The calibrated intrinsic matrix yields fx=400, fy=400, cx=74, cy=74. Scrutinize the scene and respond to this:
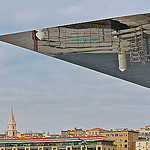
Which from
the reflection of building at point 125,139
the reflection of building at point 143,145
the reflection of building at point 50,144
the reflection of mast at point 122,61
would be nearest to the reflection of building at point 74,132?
the reflection of building at point 125,139

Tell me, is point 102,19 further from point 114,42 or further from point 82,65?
point 82,65

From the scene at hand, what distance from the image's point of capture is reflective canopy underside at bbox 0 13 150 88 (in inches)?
300

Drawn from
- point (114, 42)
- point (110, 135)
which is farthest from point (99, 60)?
point (110, 135)

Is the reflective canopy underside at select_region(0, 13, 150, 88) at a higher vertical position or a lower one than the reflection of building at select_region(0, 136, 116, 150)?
higher

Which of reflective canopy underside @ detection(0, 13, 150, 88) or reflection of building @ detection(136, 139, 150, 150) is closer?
reflective canopy underside @ detection(0, 13, 150, 88)

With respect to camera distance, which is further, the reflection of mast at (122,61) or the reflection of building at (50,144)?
the reflection of building at (50,144)

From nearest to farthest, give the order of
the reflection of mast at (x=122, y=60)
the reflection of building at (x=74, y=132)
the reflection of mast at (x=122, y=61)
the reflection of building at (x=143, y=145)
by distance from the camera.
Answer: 1. the reflection of mast at (x=122, y=60)
2. the reflection of mast at (x=122, y=61)
3. the reflection of building at (x=143, y=145)
4. the reflection of building at (x=74, y=132)

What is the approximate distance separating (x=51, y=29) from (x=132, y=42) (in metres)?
1.79

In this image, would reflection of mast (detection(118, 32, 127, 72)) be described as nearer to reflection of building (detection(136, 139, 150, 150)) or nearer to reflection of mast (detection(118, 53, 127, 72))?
reflection of mast (detection(118, 53, 127, 72))

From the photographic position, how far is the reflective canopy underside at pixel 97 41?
25.0 feet

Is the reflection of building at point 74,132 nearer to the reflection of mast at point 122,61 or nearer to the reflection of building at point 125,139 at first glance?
the reflection of building at point 125,139

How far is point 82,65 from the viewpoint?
1009 cm

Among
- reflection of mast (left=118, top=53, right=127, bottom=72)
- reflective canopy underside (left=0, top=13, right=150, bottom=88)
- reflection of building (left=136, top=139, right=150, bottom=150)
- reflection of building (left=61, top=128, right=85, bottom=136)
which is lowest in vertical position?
reflection of building (left=136, top=139, right=150, bottom=150)

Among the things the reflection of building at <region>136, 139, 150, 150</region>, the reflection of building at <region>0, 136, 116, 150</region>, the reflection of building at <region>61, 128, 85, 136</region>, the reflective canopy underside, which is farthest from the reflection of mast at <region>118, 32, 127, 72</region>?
the reflection of building at <region>61, 128, 85, 136</region>
